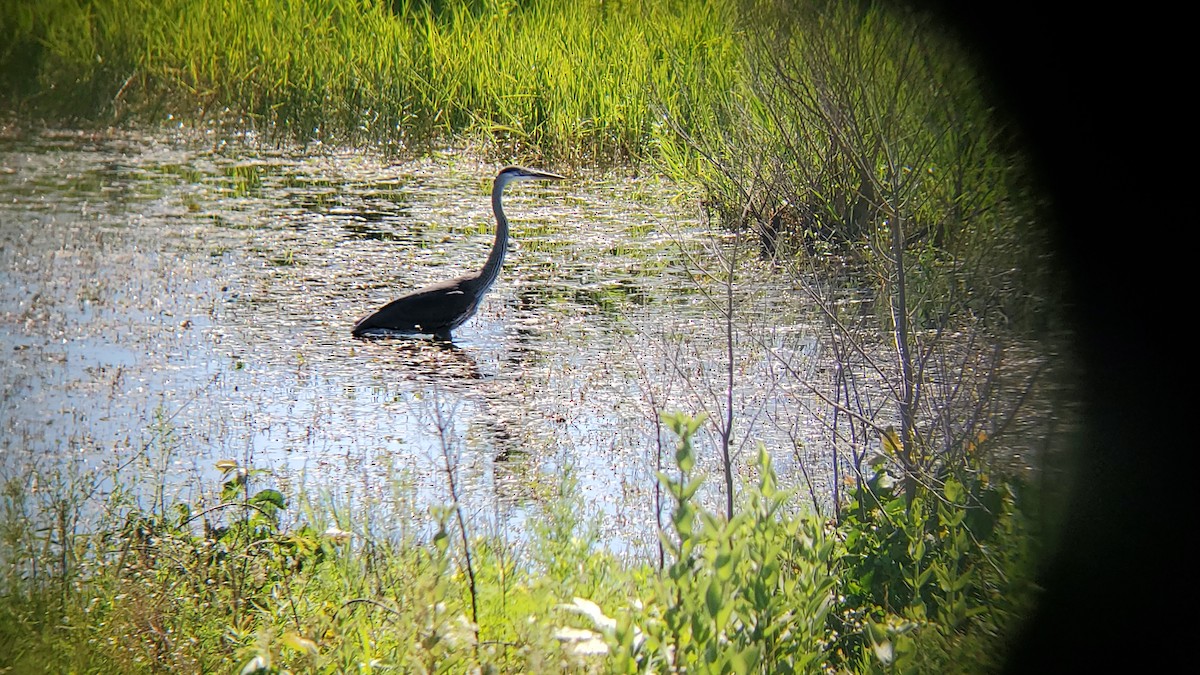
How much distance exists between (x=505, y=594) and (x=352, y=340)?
292 cm

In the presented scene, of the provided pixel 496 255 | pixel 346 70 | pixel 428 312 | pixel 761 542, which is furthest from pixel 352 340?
pixel 346 70

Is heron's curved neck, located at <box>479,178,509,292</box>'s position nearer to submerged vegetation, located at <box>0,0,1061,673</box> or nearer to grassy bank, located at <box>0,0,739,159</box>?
submerged vegetation, located at <box>0,0,1061,673</box>

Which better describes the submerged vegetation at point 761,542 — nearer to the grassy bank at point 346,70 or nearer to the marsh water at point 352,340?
the marsh water at point 352,340

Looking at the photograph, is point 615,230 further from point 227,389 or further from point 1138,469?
point 1138,469

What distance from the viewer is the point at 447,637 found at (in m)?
2.38

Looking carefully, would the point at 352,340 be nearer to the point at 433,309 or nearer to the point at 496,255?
the point at 433,309

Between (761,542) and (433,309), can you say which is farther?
(433,309)

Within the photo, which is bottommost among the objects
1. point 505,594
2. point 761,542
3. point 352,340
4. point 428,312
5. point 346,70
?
point 505,594

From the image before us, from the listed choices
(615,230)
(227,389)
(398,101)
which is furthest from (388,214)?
(227,389)

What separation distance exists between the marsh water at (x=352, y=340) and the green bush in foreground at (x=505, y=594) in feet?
1.00

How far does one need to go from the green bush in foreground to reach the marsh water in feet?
1.00

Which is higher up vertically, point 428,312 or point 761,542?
point 428,312

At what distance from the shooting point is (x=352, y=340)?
5.77 meters

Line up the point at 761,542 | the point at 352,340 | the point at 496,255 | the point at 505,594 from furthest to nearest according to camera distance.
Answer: the point at 496,255, the point at 352,340, the point at 505,594, the point at 761,542
